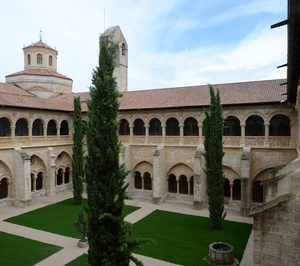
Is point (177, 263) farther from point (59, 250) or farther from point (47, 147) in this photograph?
point (47, 147)

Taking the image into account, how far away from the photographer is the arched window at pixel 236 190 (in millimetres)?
21266

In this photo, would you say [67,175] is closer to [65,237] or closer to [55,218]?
[55,218]

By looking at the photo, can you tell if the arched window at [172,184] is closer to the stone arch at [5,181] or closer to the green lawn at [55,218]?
the green lawn at [55,218]

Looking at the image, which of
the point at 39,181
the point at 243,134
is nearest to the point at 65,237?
the point at 39,181

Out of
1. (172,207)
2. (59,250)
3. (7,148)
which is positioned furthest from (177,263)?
(7,148)

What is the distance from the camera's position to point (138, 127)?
25.0 metres

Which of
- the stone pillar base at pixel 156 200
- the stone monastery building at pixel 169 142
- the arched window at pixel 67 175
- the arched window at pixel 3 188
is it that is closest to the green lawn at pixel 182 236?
the stone pillar base at pixel 156 200

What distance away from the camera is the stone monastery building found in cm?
1981

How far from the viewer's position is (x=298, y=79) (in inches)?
466

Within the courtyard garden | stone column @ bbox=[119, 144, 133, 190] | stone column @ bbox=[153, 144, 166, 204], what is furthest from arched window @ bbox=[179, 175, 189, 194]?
stone column @ bbox=[119, 144, 133, 190]

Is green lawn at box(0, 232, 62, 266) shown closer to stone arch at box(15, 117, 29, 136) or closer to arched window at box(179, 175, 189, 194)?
stone arch at box(15, 117, 29, 136)

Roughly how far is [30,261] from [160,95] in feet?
56.8

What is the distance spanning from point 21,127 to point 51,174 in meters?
4.76

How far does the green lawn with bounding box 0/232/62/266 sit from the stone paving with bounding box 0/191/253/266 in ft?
1.30
